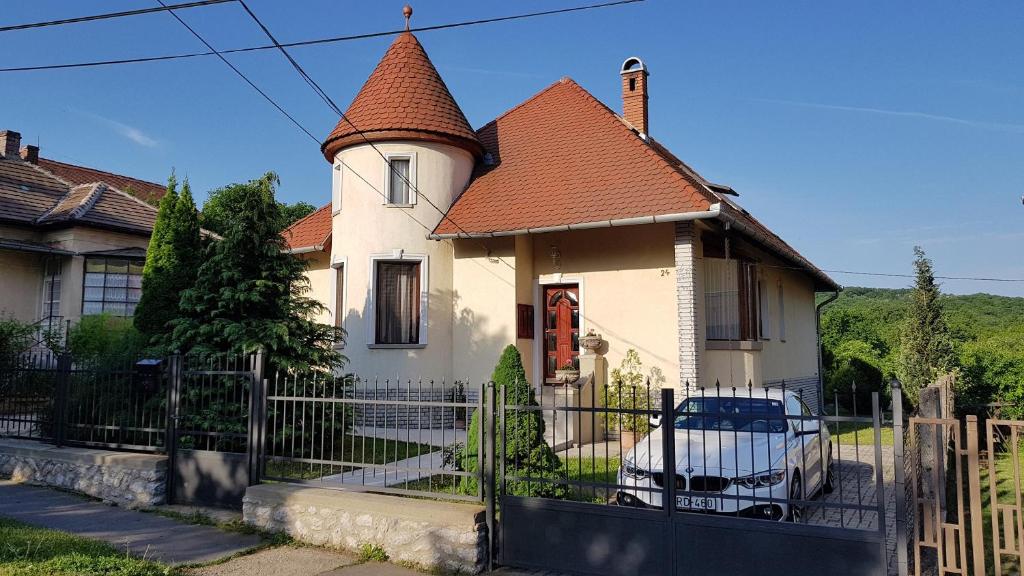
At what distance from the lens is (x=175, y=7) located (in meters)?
8.13

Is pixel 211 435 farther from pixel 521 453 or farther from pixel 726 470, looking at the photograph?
pixel 726 470

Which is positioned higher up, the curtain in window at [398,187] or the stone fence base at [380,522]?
the curtain in window at [398,187]

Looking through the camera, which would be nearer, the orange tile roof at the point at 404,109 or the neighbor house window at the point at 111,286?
the orange tile roof at the point at 404,109

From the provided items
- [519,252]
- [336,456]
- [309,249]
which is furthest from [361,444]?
[309,249]

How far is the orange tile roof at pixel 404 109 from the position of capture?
1435 centimetres

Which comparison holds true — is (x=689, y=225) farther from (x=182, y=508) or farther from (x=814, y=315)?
(x=814, y=315)

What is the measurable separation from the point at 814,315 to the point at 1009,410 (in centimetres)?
929

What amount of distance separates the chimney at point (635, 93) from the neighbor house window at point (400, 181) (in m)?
6.44

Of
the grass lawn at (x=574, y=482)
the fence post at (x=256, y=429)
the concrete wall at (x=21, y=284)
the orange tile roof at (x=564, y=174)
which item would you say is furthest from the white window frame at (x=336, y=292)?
the concrete wall at (x=21, y=284)

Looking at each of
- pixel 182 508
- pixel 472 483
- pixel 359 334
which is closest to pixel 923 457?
pixel 472 483

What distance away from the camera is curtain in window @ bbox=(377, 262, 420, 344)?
1430cm

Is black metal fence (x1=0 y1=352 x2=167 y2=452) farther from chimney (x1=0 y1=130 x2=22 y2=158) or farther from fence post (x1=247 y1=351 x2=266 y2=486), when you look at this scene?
chimney (x1=0 y1=130 x2=22 y2=158)

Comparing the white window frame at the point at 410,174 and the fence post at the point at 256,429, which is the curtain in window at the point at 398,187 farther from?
the fence post at the point at 256,429

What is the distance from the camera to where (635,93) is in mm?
17609
